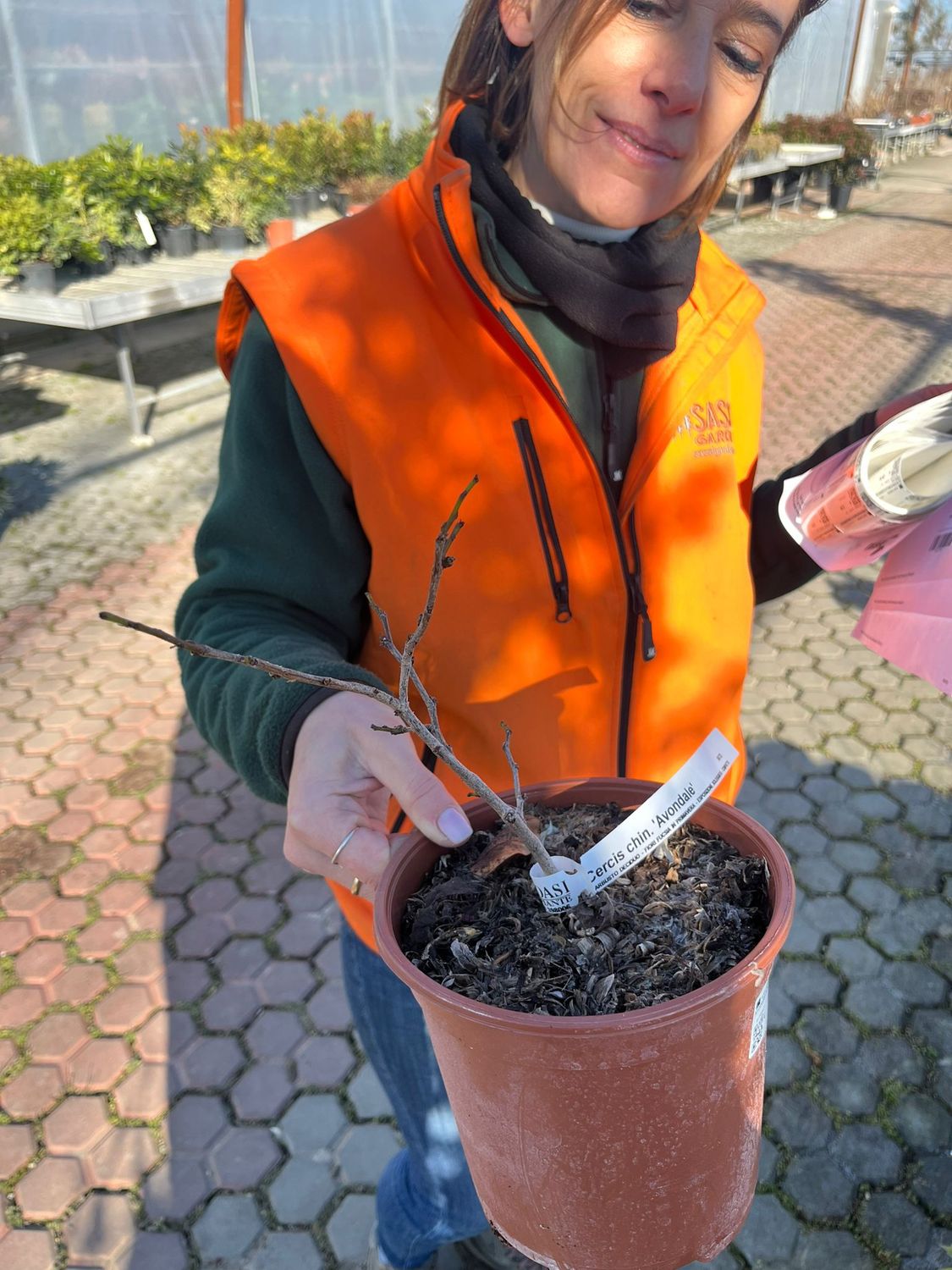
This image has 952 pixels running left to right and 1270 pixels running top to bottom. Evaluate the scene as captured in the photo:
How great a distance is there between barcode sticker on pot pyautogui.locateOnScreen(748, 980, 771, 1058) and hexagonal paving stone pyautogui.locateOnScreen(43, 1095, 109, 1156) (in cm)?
214

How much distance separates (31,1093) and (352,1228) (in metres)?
0.99

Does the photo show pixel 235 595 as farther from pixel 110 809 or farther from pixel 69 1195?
Result: pixel 110 809

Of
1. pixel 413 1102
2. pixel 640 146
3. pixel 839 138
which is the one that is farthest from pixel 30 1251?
pixel 839 138

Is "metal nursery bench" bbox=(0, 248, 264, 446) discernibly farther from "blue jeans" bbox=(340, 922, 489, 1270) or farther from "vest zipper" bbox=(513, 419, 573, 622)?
"blue jeans" bbox=(340, 922, 489, 1270)

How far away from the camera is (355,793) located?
43.5 inches

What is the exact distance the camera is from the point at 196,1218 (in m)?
2.30

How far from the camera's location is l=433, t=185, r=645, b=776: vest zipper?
130 centimetres

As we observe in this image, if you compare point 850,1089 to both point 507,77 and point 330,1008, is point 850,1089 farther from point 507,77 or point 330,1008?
point 507,77

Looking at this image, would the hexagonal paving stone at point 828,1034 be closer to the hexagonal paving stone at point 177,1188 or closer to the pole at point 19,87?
the hexagonal paving stone at point 177,1188

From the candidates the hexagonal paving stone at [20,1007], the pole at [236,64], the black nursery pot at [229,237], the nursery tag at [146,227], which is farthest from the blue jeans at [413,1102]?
the pole at [236,64]

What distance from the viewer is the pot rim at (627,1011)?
828 mm

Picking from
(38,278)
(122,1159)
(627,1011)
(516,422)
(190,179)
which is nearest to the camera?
(627,1011)

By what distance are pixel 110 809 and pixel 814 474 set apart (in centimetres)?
304

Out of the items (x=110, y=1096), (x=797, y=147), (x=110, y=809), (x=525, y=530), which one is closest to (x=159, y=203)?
(x=110, y=809)
